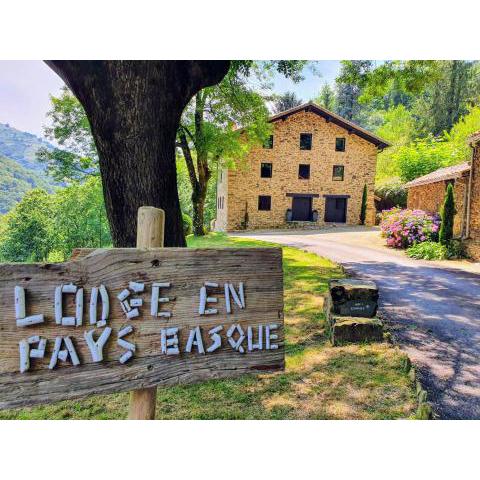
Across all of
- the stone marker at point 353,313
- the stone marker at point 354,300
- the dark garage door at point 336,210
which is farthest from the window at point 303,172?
the stone marker at point 354,300

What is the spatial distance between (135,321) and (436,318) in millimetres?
4364

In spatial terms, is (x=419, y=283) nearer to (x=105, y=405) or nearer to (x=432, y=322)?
(x=432, y=322)

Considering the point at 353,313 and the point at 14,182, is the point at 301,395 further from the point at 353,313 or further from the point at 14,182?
the point at 14,182

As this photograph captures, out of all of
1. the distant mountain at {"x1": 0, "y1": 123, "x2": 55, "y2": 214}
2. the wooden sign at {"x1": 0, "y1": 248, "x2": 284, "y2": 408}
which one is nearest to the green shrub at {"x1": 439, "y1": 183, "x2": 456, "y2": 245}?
the wooden sign at {"x1": 0, "y1": 248, "x2": 284, "y2": 408}

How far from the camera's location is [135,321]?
1.31 meters

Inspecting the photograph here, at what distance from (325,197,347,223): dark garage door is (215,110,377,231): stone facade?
0.14 m

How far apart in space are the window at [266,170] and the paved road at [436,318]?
738 centimetres

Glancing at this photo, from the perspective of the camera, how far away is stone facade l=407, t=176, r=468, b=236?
941cm

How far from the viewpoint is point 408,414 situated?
2.51 meters

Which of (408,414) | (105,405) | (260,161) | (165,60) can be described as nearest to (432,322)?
(408,414)

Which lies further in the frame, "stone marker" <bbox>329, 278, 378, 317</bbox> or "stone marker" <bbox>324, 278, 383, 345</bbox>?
"stone marker" <bbox>329, 278, 378, 317</bbox>

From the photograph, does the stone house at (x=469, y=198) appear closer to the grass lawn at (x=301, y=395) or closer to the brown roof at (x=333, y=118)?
the brown roof at (x=333, y=118)

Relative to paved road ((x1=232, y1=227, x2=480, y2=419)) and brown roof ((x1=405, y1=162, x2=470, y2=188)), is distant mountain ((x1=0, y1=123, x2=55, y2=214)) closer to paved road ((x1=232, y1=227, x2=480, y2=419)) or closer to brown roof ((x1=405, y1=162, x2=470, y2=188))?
brown roof ((x1=405, y1=162, x2=470, y2=188))

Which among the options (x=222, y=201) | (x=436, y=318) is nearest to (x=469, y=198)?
(x=436, y=318)
